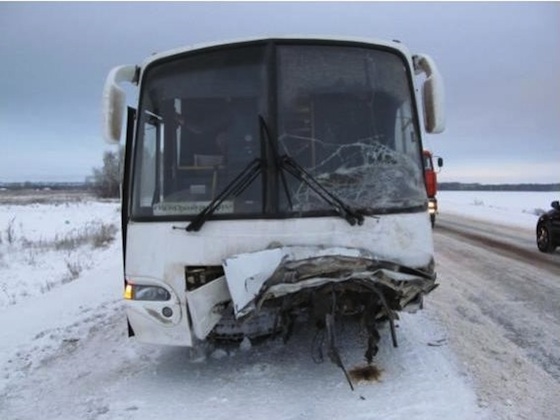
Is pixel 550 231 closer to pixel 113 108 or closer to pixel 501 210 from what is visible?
pixel 113 108

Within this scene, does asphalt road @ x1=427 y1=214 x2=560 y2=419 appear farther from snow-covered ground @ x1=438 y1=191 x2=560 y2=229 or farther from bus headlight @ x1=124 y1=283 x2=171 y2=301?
snow-covered ground @ x1=438 y1=191 x2=560 y2=229

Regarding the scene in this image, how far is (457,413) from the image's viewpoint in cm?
378

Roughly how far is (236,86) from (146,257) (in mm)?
1513

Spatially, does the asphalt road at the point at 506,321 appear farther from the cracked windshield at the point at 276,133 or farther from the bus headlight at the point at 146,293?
the bus headlight at the point at 146,293

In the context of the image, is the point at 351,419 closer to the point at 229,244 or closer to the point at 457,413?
the point at 457,413

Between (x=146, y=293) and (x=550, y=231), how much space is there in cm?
1028

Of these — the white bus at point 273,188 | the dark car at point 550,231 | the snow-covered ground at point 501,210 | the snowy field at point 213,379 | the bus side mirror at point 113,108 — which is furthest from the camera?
the snow-covered ground at point 501,210

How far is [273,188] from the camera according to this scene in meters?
4.30

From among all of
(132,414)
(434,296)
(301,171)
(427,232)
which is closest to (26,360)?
(132,414)

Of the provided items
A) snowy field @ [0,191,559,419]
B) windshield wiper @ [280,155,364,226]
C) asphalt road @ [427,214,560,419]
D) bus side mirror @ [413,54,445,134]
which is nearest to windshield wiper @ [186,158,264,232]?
windshield wiper @ [280,155,364,226]

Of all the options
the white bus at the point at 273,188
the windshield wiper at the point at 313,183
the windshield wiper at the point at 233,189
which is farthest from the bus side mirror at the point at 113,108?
the windshield wiper at the point at 313,183

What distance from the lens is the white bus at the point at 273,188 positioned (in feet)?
13.6

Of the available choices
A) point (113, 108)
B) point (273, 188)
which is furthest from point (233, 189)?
point (113, 108)

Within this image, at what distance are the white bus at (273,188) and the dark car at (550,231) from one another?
852 cm
